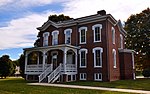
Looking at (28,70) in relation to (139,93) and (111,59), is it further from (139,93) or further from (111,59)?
(139,93)

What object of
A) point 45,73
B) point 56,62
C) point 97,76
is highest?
point 56,62

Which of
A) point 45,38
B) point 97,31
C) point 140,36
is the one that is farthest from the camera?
point 140,36

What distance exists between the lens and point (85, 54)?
24812 mm

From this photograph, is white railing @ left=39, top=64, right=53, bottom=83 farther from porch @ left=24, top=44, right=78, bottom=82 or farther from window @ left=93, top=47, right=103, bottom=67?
window @ left=93, top=47, right=103, bottom=67

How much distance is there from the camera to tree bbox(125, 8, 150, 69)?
130 ft

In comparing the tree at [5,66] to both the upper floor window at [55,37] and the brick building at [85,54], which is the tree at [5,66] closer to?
the brick building at [85,54]

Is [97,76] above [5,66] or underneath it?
underneath

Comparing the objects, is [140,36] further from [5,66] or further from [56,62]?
[5,66]

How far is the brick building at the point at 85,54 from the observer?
23.0 meters

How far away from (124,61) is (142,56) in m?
16.3

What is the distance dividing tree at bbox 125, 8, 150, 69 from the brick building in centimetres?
1345

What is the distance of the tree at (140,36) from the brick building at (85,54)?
44.1ft

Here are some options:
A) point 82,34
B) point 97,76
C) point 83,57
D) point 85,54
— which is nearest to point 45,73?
point 83,57

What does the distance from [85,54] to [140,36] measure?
66.3ft
